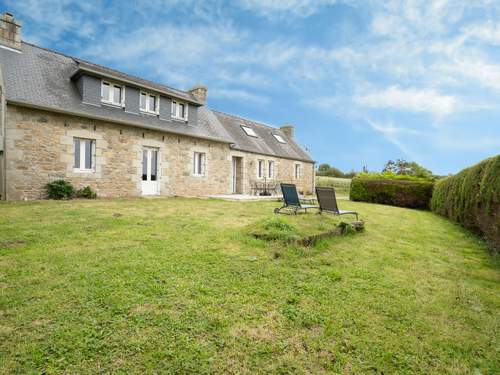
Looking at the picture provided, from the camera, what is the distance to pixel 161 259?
368cm

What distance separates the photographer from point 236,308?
2.54 metres

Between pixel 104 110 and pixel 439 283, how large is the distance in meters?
13.1

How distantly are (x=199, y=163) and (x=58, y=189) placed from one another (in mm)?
7028

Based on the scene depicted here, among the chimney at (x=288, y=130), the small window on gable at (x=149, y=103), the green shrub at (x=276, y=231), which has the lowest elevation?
the green shrub at (x=276, y=231)

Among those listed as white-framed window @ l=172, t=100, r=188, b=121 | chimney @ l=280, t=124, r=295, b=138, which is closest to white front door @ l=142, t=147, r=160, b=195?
white-framed window @ l=172, t=100, r=188, b=121

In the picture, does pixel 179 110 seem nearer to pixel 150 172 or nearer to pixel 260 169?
pixel 150 172

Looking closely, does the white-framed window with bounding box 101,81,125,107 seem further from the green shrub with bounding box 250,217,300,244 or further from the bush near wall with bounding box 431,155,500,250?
the bush near wall with bounding box 431,155,500,250

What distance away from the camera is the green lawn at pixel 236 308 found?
6.24 feet

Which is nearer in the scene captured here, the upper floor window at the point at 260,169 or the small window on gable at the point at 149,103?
the small window on gable at the point at 149,103

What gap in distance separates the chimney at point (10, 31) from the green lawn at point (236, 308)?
10777 millimetres

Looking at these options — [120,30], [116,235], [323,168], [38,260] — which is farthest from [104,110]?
[323,168]

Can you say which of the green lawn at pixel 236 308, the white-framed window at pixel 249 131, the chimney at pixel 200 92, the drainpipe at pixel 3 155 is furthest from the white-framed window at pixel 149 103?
the green lawn at pixel 236 308

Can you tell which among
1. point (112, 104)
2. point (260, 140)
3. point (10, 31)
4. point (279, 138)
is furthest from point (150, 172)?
point (279, 138)

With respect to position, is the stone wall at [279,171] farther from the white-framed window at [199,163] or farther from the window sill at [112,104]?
the window sill at [112,104]
